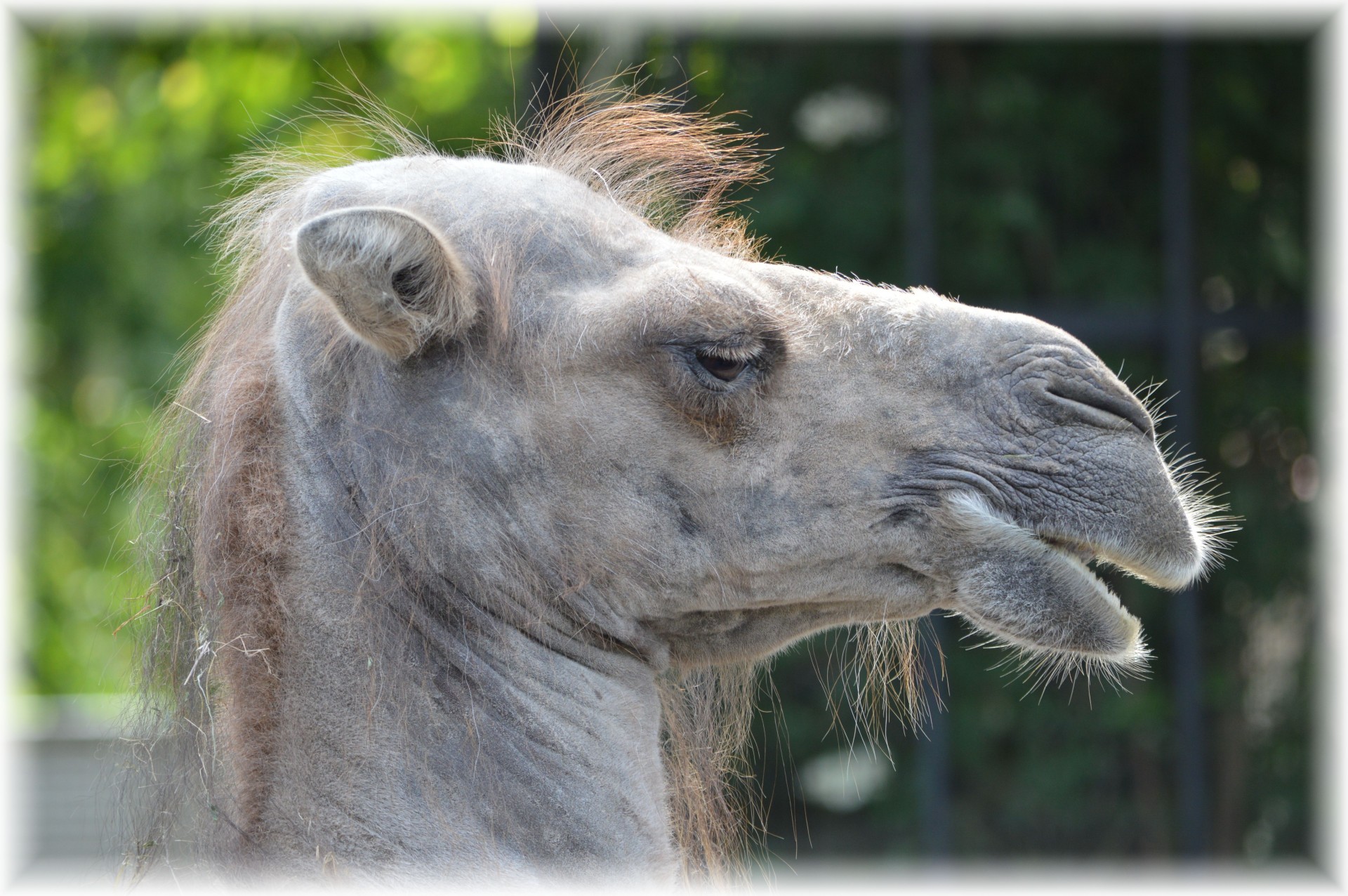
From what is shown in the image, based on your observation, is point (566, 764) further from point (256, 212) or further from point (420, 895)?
point (256, 212)

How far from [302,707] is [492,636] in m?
0.39

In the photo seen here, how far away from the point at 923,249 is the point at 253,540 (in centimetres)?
499

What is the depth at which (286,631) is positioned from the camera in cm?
246

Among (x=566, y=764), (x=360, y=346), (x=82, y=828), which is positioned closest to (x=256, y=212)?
(x=360, y=346)

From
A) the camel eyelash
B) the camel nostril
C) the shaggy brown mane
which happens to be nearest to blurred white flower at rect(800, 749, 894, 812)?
the shaggy brown mane

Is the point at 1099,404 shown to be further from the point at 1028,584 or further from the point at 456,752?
the point at 456,752

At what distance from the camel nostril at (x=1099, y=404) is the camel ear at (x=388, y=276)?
3.96 feet

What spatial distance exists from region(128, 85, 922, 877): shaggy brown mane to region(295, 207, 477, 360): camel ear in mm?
330

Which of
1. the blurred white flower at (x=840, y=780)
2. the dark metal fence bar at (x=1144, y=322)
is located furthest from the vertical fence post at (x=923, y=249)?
the dark metal fence bar at (x=1144, y=322)

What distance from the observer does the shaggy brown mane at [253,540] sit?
97.6 inches

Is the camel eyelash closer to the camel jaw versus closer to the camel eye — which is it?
the camel eye

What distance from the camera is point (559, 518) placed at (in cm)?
250

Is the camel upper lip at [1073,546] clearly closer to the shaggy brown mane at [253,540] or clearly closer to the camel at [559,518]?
the camel at [559,518]

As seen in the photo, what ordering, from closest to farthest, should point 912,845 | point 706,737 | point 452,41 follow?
point 706,737 → point 912,845 → point 452,41
